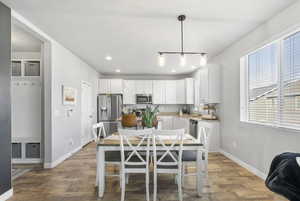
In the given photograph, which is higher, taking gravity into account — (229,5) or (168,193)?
(229,5)

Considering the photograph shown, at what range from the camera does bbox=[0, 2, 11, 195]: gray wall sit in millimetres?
2371

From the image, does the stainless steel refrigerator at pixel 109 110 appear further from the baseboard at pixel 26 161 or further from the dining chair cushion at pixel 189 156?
the dining chair cushion at pixel 189 156

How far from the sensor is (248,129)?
350cm

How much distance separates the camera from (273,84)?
2992mm

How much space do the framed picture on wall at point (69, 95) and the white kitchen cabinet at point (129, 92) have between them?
2.70 m

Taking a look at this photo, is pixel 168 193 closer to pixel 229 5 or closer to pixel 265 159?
pixel 265 159

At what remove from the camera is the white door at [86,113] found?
550cm

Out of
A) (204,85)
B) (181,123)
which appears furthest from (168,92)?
(204,85)

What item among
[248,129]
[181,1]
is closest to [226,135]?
[248,129]

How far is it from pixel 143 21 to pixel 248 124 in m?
2.63

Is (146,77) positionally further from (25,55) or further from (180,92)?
(25,55)

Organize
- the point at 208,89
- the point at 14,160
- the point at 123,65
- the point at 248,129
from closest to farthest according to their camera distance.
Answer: the point at 248,129, the point at 14,160, the point at 208,89, the point at 123,65

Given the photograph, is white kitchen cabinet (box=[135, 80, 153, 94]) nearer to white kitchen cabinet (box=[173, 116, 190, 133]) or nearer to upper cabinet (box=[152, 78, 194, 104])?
upper cabinet (box=[152, 78, 194, 104])

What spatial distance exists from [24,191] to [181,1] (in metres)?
3.38
